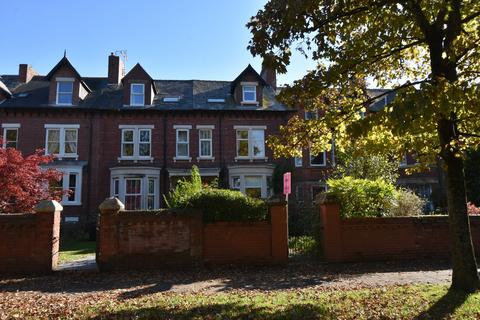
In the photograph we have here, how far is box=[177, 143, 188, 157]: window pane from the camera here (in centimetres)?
2644

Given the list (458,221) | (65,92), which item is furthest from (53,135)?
(458,221)

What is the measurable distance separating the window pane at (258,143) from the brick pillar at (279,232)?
1521 cm

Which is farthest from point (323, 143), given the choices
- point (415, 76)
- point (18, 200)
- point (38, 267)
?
point (18, 200)

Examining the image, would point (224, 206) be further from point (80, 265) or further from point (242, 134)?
point (242, 134)

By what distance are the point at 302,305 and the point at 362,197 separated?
20.3ft

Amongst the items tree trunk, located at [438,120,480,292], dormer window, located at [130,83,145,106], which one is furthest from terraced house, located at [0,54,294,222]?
tree trunk, located at [438,120,480,292]

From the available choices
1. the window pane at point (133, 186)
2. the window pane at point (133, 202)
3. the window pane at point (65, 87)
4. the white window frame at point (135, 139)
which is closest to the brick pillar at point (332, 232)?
the window pane at point (133, 202)

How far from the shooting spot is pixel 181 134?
26.6 meters

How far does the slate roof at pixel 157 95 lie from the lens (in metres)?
25.9

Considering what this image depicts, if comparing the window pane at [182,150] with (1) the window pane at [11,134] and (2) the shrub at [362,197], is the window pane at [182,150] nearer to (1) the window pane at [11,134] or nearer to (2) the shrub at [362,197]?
(1) the window pane at [11,134]

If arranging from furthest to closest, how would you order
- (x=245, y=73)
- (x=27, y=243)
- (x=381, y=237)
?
(x=245, y=73), (x=381, y=237), (x=27, y=243)

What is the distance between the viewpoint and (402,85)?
7707 mm

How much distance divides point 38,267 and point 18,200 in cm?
495

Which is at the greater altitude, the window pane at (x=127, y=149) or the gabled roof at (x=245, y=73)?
the gabled roof at (x=245, y=73)
